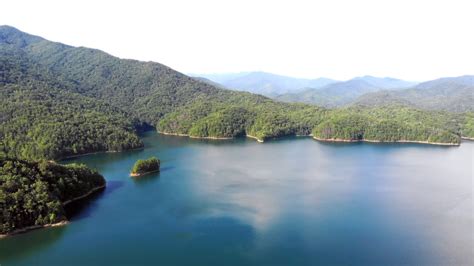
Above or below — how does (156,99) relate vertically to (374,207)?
above

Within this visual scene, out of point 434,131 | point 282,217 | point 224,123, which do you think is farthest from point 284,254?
point 434,131

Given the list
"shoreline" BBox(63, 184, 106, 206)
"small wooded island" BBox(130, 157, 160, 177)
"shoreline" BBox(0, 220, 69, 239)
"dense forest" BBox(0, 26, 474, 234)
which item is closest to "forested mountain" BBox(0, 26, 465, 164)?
"dense forest" BBox(0, 26, 474, 234)

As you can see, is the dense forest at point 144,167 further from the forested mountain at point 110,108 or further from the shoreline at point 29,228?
the shoreline at point 29,228

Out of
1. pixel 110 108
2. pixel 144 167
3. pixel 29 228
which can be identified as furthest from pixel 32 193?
pixel 110 108

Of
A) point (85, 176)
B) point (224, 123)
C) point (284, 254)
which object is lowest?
point (284, 254)

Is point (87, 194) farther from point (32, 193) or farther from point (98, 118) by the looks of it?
point (98, 118)

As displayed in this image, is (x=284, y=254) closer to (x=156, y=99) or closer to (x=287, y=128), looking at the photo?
(x=287, y=128)
